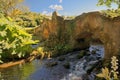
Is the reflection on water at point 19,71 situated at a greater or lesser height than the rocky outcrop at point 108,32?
lesser

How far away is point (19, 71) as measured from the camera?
19.9 m

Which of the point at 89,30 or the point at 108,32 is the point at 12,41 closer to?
the point at 89,30

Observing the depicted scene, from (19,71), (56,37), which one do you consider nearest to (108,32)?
(19,71)

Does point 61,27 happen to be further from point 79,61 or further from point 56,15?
point 79,61

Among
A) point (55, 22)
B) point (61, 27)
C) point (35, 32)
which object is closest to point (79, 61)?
point (61, 27)

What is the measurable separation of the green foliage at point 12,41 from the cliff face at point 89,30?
19.4 feet

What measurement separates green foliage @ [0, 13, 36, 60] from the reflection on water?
1.72 metres

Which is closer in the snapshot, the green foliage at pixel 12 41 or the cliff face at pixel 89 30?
the cliff face at pixel 89 30

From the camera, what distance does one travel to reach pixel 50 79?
16859mm

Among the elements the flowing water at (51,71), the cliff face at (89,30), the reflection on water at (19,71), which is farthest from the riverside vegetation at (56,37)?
the reflection on water at (19,71)

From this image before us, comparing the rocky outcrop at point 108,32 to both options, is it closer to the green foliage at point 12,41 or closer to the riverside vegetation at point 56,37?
the riverside vegetation at point 56,37

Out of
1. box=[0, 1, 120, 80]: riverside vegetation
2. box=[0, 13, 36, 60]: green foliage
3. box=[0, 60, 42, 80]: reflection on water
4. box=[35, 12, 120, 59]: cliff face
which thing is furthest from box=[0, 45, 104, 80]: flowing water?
box=[35, 12, 120, 59]: cliff face

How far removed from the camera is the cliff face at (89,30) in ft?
59.2

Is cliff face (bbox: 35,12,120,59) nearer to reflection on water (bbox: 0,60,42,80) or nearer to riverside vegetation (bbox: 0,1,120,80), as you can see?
riverside vegetation (bbox: 0,1,120,80)
